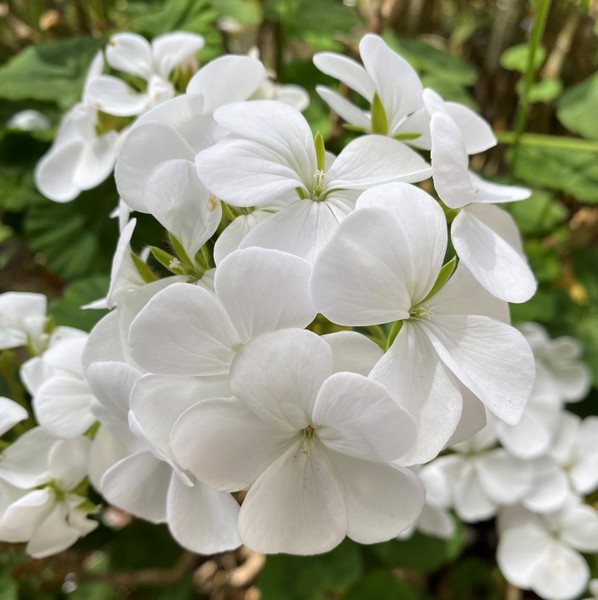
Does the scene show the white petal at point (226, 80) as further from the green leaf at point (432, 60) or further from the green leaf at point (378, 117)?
the green leaf at point (432, 60)

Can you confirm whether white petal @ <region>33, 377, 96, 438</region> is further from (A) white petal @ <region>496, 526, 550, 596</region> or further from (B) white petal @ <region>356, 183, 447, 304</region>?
(A) white petal @ <region>496, 526, 550, 596</region>

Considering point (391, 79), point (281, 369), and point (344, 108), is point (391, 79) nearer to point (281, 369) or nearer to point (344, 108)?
point (344, 108)

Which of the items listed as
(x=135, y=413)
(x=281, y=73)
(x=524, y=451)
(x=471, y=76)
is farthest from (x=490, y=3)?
(x=135, y=413)

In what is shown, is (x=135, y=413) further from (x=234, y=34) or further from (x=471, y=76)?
(x=234, y=34)

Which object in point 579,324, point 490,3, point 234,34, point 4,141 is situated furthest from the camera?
point 490,3

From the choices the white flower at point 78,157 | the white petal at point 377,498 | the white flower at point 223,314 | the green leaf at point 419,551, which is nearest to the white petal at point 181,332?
the white flower at point 223,314

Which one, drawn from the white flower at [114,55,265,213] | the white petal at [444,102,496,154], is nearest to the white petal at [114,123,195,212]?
the white flower at [114,55,265,213]
